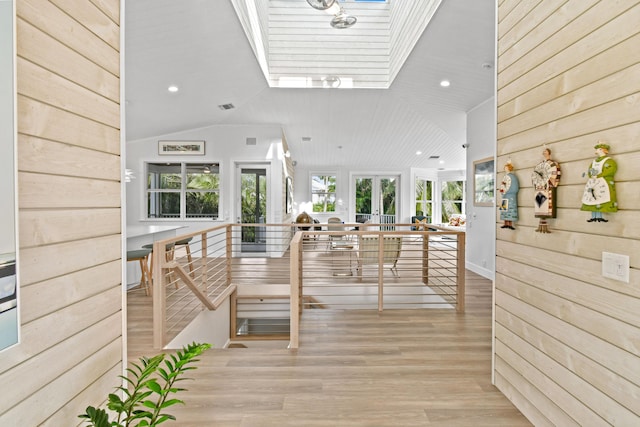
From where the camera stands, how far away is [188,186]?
6703 mm

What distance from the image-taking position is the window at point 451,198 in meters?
12.1

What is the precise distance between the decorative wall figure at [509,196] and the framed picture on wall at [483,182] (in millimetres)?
3355

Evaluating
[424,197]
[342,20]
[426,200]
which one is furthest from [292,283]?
[426,200]

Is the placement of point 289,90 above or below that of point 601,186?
above

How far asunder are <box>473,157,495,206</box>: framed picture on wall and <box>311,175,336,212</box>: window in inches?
252

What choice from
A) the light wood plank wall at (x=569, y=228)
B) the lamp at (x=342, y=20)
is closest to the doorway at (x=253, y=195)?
the lamp at (x=342, y=20)

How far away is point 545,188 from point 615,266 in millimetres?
482

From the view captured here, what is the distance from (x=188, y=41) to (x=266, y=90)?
172 centimetres

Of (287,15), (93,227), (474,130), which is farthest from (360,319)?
(287,15)

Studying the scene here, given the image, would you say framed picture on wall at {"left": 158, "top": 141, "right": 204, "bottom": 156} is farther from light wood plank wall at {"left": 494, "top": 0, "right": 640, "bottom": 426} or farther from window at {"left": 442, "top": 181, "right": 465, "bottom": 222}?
window at {"left": 442, "top": 181, "right": 465, "bottom": 222}

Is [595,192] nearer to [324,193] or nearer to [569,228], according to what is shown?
[569,228]

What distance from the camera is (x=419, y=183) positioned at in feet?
38.5

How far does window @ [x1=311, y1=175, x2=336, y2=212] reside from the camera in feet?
38.2

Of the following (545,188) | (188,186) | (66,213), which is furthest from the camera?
(188,186)
